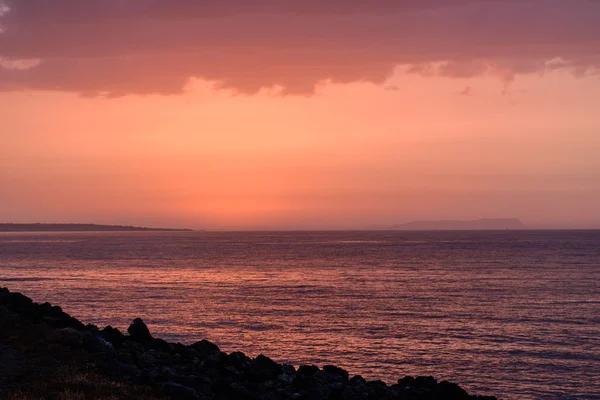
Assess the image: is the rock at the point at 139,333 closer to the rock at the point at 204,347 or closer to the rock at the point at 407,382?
the rock at the point at 204,347

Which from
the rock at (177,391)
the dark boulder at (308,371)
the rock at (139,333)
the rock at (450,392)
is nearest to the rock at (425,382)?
the rock at (450,392)

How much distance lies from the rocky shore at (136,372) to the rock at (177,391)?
4 cm

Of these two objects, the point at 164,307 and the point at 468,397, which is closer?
the point at 468,397

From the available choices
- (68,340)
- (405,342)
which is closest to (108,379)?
(68,340)

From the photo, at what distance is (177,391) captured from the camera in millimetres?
23562

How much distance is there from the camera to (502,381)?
126 ft

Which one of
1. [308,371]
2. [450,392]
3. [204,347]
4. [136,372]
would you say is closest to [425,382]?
[450,392]

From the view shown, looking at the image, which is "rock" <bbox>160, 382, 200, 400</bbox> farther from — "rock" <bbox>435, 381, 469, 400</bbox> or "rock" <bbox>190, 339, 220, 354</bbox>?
"rock" <bbox>435, 381, 469, 400</bbox>

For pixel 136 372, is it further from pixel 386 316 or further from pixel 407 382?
pixel 386 316

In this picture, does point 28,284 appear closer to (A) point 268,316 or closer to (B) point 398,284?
(A) point 268,316

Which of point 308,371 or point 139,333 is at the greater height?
point 139,333

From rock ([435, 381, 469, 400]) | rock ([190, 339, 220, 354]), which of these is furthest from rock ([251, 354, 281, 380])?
rock ([435, 381, 469, 400])

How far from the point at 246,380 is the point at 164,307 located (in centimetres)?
4210

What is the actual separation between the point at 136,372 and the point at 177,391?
332cm
